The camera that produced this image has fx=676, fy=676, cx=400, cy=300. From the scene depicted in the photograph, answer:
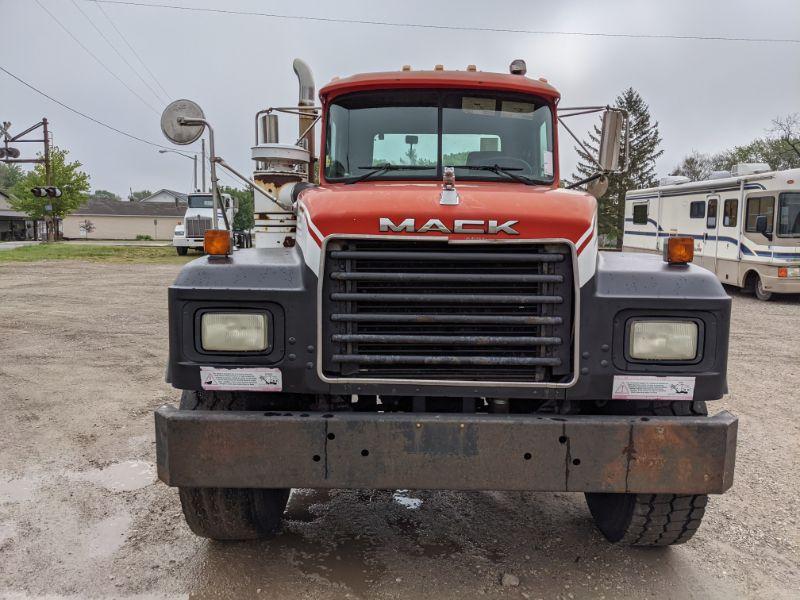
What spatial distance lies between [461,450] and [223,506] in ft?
4.31

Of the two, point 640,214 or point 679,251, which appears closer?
point 679,251

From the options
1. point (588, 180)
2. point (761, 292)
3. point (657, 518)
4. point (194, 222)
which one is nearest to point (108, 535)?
point (657, 518)

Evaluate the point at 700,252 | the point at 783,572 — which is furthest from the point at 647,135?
the point at 783,572

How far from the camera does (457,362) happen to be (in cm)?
309

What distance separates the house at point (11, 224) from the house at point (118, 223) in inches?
156

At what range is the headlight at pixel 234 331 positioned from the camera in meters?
3.09

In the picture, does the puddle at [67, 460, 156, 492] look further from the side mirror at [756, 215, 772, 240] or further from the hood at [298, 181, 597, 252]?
the side mirror at [756, 215, 772, 240]

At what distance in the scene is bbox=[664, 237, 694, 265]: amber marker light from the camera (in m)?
3.37

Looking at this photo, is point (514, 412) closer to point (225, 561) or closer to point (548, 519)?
point (548, 519)

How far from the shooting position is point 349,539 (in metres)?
3.80

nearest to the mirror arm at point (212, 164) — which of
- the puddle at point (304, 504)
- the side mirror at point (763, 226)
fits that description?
the puddle at point (304, 504)

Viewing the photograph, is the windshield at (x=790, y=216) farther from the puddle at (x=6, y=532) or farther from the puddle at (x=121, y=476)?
the puddle at (x=6, y=532)

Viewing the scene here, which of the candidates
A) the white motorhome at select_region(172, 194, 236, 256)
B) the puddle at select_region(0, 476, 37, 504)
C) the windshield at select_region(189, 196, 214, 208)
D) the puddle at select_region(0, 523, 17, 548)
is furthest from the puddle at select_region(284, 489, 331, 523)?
the windshield at select_region(189, 196, 214, 208)

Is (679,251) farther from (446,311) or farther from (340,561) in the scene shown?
(340,561)
